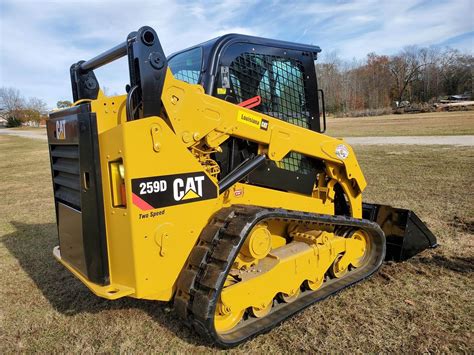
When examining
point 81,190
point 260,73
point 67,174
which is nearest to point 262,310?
point 81,190

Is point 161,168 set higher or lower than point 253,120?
lower

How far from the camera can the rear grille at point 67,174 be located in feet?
10.3

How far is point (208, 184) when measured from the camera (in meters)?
3.14

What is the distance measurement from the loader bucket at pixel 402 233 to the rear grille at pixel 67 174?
3596mm

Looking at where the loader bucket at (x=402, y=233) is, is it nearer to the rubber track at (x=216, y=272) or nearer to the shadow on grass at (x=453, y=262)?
the shadow on grass at (x=453, y=262)

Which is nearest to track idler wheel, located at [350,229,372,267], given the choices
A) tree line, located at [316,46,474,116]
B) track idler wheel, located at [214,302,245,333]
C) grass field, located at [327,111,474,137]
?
track idler wheel, located at [214,302,245,333]

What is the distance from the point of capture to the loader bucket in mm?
4711

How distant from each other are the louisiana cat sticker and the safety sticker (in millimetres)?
613

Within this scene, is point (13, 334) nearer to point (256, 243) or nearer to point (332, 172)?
point (256, 243)

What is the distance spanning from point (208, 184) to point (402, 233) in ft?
9.25

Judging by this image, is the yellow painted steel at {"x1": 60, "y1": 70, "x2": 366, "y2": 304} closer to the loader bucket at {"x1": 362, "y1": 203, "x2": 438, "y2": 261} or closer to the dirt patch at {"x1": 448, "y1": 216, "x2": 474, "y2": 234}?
the loader bucket at {"x1": 362, "y1": 203, "x2": 438, "y2": 261}

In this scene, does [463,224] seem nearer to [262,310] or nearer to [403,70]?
[262,310]

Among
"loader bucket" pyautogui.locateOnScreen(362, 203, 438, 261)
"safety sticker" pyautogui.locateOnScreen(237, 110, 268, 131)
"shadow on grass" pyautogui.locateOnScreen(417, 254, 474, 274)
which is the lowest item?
"shadow on grass" pyautogui.locateOnScreen(417, 254, 474, 274)

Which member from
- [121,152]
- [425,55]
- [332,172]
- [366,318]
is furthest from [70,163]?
[425,55]
